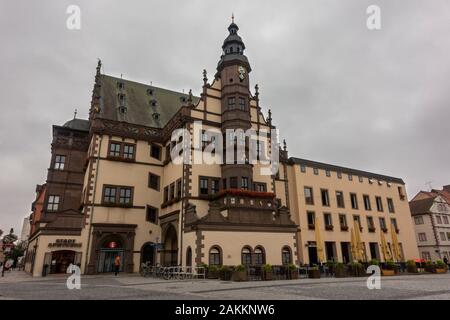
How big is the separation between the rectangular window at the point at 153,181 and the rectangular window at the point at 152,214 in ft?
Answer: 7.93

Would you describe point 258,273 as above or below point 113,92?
below

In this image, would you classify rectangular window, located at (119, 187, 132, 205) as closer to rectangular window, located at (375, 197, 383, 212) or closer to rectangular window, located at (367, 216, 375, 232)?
rectangular window, located at (367, 216, 375, 232)

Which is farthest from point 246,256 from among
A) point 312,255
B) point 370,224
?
point 370,224

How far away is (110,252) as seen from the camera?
104ft

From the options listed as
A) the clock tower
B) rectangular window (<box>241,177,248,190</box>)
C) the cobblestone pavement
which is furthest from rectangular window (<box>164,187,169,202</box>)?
the cobblestone pavement

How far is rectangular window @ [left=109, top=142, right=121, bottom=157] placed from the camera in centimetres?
3450

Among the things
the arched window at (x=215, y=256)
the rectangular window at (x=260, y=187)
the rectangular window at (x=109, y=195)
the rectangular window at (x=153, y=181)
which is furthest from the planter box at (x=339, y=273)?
the rectangular window at (x=109, y=195)

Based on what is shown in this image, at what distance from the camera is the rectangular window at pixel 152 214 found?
3409cm

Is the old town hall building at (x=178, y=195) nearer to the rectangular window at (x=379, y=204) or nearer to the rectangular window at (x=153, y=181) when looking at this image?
the rectangular window at (x=153, y=181)

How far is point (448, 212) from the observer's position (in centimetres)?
5966

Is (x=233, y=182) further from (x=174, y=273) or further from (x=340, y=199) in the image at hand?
(x=340, y=199)

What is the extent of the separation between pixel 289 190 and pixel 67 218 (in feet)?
84.5
